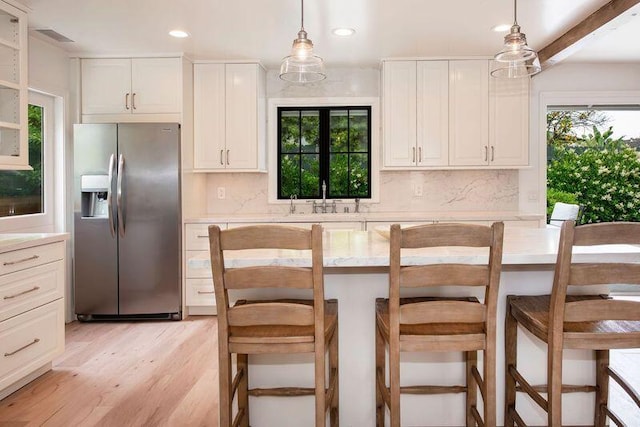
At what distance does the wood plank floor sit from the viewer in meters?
2.42

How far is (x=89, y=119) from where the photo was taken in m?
4.31

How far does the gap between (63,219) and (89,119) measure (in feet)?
3.12

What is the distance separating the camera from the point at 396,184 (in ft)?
16.0

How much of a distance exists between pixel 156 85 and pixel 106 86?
47 cm

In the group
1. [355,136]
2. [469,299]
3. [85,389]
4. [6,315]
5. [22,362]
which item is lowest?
[85,389]

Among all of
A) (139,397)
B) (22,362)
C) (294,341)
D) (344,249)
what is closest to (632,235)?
(344,249)

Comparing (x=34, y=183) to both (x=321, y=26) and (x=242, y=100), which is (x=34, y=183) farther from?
(x=321, y=26)

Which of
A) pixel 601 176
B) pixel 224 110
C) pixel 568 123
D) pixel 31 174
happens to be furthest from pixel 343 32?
pixel 568 123

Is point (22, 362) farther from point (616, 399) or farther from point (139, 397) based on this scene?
point (616, 399)

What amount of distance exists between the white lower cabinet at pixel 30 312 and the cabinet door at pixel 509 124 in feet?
12.5

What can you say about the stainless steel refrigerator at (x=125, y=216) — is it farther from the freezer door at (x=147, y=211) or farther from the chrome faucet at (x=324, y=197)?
the chrome faucet at (x=324, y=197)

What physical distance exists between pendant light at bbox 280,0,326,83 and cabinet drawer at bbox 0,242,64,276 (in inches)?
70.8

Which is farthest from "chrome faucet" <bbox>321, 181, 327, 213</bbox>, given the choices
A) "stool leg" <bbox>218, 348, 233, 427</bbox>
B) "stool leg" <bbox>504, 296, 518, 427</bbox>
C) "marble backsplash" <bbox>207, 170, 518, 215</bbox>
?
"stool leg" <bbox>218, 348, 233, 427</bbox>

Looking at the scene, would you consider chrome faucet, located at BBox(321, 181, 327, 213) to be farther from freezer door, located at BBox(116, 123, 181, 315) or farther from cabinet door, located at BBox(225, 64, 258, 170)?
freezer door, located at BBox(116, 123, 181, 315)
